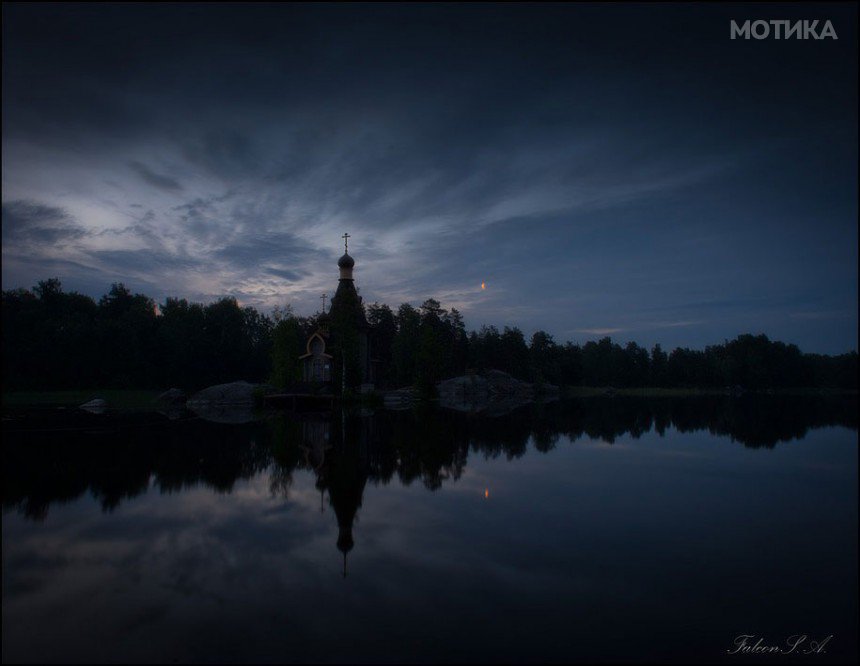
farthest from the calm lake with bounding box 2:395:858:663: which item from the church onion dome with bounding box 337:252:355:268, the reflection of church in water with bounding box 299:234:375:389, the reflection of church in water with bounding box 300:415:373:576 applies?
the church onion dome with bounding box 337:252:355:268

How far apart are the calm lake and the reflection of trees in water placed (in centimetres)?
17

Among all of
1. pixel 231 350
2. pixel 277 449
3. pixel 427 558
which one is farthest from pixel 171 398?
pixel 427 558

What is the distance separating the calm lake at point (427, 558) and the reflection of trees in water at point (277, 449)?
173 millimetres

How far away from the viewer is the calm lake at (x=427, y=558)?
5816mm

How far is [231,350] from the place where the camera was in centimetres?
8638

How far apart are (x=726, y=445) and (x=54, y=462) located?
84.4 feet

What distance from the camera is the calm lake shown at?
582cm

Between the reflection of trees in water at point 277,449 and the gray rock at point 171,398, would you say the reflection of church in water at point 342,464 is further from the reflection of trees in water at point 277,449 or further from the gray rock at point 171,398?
the gray rock at point 171,398

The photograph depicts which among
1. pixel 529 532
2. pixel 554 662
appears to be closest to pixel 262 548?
pixel 529 532

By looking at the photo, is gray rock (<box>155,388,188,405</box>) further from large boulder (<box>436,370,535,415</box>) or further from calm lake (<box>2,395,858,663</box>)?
calm lake (<box>2,395,858,663</box>)

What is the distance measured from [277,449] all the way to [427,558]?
13.5 meters

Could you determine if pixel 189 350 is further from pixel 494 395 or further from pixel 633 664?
pixel 633 664

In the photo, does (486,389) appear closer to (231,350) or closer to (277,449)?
(231,350)

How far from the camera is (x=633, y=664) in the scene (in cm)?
531
